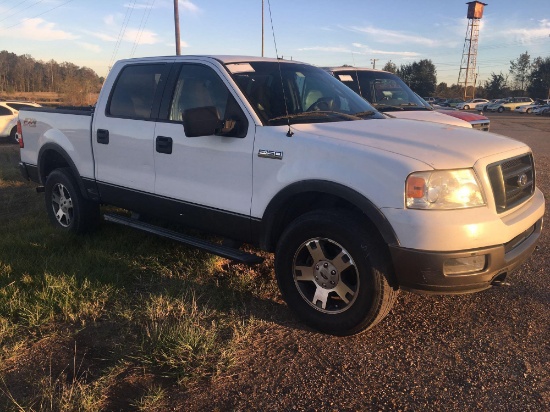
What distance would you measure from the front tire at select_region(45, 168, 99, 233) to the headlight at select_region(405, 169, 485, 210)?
387cm

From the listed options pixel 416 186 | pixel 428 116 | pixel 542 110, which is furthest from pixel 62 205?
pixel 542 110

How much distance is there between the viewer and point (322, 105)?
4.52 m

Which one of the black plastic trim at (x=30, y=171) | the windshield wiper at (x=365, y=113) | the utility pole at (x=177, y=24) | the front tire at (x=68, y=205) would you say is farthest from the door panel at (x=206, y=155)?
the utility pole at (x=177, y=24)

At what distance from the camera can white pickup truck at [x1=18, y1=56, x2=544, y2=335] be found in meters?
3.19

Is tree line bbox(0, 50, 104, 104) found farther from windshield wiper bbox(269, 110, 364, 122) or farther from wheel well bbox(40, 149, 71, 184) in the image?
windshield wiper bbox(269, 110, 364, 122)

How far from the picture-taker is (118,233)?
19.3 feet

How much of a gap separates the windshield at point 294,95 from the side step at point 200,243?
3.48 feet

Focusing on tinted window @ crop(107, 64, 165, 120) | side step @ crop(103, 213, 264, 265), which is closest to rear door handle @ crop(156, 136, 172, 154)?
tinted window @ crop(107, 64, 165, 120)

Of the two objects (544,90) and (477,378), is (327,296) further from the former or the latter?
(544,90)

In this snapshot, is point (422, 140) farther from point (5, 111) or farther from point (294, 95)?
point (5, 111)

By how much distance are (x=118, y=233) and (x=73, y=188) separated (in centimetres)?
71

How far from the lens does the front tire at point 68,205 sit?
5668 mm

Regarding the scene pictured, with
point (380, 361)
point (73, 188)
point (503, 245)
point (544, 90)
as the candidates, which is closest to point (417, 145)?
point (503, 245)

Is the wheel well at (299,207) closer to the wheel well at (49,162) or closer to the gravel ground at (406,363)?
the gravel ground at (406,363)
